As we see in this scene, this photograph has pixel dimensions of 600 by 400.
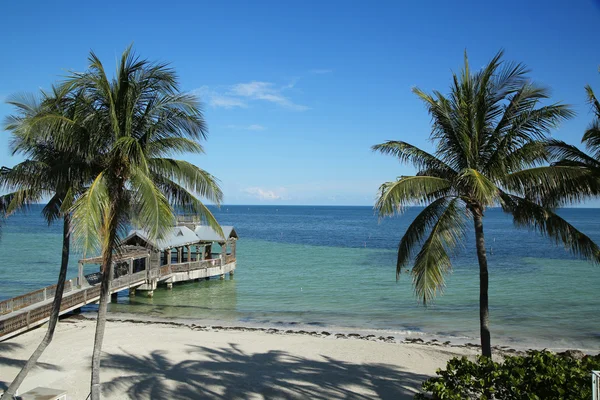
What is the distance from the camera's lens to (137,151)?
7.74 meters

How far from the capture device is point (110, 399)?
35.8 feet

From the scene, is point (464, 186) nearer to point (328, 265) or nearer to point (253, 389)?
point (253, 389)

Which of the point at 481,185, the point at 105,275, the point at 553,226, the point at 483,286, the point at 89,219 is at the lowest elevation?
the point at 483,286

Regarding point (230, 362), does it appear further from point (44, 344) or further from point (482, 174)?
point (482, 174)

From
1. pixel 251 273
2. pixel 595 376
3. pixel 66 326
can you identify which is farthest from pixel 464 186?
pixel 251 273

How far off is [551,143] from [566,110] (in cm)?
117

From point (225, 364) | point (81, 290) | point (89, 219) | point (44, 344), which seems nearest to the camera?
point (89, 219)

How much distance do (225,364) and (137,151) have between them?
29.8 ft

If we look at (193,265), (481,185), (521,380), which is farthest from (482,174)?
(193,265)

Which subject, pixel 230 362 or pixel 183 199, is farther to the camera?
pixel 230 362

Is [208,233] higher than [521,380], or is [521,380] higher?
[208,233]

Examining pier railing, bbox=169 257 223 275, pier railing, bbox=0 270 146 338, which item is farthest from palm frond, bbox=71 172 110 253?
pier railing, bbox=169 257 223 275

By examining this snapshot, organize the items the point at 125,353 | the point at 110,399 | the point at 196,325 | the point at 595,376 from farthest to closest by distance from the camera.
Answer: the point at 196,325 < the point at 125,353 < the point at 110,399 < the point at 595,376

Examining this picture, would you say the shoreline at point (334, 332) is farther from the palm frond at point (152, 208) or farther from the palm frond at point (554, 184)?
the palm frond at point (152, 208)
